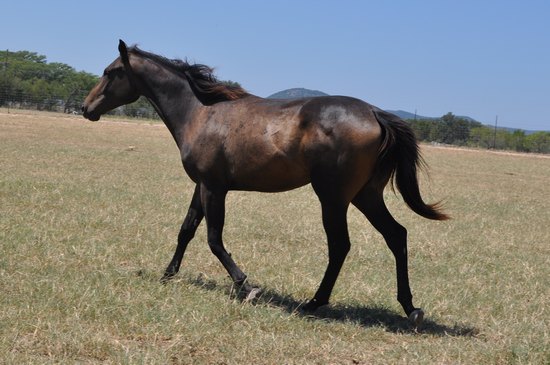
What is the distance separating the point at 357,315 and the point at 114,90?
355 centimetres

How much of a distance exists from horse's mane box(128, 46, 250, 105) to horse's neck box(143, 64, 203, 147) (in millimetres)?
78

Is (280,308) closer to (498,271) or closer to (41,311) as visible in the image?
(41,311)

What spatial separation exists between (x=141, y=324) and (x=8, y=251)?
271 centimetres

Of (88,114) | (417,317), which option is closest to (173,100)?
(88,114)

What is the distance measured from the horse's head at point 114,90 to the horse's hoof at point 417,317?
374cm

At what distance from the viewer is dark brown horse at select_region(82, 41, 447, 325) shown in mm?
5738

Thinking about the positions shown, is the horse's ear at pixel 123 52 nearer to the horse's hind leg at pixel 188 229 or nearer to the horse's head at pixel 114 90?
the horse's head at pixel 114 90

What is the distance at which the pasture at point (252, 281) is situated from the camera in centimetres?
477

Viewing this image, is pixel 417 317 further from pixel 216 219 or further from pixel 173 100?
pixel 173 100

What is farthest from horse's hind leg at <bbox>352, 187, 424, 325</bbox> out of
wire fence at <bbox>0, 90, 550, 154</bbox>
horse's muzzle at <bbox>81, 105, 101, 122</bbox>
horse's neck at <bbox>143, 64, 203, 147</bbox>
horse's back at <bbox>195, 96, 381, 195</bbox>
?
wire fence at <bbox>0, 90, 550, 154</bbox>

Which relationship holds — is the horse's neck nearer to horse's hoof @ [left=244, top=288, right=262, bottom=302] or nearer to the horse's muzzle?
the horse's muzzle

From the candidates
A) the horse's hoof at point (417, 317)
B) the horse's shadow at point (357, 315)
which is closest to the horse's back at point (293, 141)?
the horse's shadow at point (357, 315)

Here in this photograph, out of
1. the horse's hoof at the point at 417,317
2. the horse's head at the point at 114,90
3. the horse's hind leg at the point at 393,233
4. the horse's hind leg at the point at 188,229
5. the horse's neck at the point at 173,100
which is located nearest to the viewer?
the horse's hoof at the point at 417,317

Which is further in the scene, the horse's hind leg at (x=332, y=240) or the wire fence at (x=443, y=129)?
the wire fence at (x=443, y=129)
